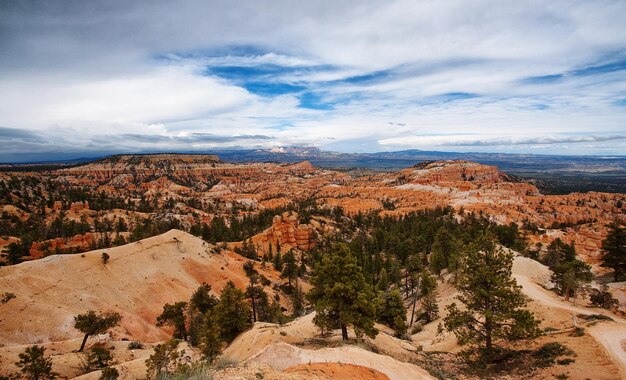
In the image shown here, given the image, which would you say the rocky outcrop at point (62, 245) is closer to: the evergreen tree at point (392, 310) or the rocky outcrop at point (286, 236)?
the rocky outcrop at point (286, 236)

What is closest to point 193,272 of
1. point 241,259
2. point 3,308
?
point 241,259

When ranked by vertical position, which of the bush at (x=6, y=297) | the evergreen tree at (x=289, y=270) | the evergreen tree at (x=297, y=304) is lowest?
the evergreen tree at (x=297, y=304)

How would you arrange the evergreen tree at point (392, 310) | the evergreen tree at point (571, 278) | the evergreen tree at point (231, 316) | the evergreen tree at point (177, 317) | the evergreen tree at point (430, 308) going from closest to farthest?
the evergreen tree at point (231, 316), the evergreen tree at point (571, 278), the evergreen tree at point (177, 317), the evergreen tree at point (392, 310), the evergreen tree at point (430, 308)

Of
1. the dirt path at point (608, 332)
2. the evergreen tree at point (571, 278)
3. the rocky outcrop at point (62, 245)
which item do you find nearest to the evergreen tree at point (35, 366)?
the dirt path at point (608, 332)

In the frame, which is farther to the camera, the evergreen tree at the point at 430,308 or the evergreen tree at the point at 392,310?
the evergreen tree at the point at 430,308

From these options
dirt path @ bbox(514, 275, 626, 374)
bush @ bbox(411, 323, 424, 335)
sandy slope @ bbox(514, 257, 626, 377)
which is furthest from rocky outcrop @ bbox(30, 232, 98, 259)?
sandy slope @ bbox(514, 257, 626, 377)

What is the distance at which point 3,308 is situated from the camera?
34.3 metres

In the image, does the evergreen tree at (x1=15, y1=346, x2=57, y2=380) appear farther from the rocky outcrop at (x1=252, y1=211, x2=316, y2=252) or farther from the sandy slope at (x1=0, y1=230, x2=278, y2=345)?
the rocky outcrop at (x1=252, y1=211, x2=316, y2=252)

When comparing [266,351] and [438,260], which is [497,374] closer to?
[266,351]

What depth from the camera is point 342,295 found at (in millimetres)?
24609

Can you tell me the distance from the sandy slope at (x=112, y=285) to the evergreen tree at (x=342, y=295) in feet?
91.0

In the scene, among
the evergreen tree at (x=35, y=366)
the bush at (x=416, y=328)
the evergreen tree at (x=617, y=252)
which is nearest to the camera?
the evergreen tree at (x=35, y=366)

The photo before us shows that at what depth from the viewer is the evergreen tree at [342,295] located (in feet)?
79.3

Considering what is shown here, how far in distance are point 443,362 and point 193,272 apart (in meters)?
48.5
